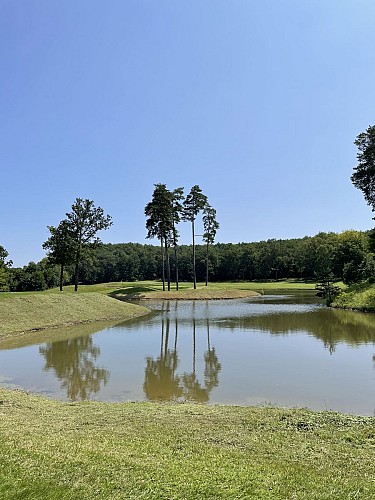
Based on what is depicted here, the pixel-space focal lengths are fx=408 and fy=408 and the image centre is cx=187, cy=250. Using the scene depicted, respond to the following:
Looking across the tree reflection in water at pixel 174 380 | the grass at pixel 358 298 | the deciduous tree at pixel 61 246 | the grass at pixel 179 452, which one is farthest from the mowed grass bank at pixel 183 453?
the deciduous tree at pixel 61 246

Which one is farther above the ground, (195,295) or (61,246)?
(61,246)

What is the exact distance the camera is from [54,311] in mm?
28578

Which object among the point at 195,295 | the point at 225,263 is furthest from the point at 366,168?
the point at 225,263

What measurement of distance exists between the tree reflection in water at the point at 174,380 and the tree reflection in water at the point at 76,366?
1669 millimetres

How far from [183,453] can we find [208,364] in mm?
9890

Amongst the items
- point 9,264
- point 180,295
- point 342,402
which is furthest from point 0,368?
point 9,264

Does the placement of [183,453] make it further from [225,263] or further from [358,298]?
[225,263]

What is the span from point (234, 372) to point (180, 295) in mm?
39581

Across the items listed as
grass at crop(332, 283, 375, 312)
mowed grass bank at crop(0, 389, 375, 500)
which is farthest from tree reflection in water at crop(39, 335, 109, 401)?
grass at crop(332, 283, 375, 312)

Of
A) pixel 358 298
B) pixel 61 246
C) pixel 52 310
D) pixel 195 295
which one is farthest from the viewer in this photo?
pixel 195 295

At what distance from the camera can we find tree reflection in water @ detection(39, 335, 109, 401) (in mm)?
12719

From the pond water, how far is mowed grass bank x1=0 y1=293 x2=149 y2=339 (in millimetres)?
1729

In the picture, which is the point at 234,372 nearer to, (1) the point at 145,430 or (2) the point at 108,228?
(1) the point at 145,430

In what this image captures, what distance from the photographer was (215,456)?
5883mm
